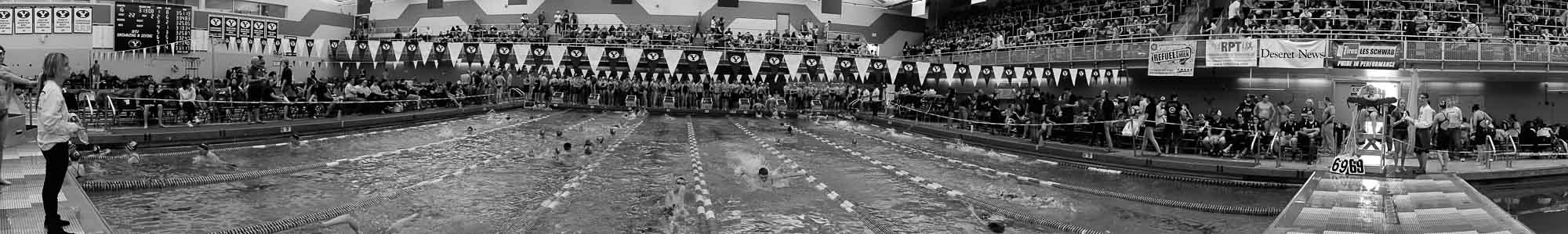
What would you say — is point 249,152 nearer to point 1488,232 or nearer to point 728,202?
point 728,202

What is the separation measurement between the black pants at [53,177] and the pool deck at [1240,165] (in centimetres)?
1366

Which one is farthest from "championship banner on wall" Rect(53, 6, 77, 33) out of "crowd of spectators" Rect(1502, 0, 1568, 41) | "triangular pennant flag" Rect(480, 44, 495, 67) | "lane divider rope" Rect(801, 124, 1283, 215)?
"crowd of spectators" Rect(1502, 0, 1568, 41)

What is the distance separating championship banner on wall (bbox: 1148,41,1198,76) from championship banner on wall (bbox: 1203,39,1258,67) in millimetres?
396

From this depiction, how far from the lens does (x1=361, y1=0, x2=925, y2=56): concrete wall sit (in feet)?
152

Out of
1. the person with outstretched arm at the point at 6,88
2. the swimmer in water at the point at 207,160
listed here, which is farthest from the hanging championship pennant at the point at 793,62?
the person with outstretched arm at the point at 6,88

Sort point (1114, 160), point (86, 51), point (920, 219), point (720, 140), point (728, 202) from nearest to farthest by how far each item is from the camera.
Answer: point (920, 219)
point (728, 202)
point (1114, 160)
point (720, 140)
point (86, 51)

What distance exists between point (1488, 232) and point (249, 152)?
15.4 metres

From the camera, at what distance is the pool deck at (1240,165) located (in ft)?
47.9

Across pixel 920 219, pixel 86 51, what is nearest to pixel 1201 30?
pixel 920 219

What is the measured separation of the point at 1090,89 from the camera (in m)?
30.4

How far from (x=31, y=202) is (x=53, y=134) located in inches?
49.8

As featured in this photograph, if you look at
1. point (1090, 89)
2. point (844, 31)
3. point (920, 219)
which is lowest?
point (920, 219)

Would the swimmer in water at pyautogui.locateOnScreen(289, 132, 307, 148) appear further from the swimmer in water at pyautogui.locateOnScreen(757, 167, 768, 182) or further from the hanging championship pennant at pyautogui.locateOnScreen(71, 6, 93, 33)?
the hanging championship pennant at pyautogui.locateOnScreen(71, 6, 93, 33)

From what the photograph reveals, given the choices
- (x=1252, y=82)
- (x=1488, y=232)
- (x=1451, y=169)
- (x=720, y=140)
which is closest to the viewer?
(x=1488, y=232)
